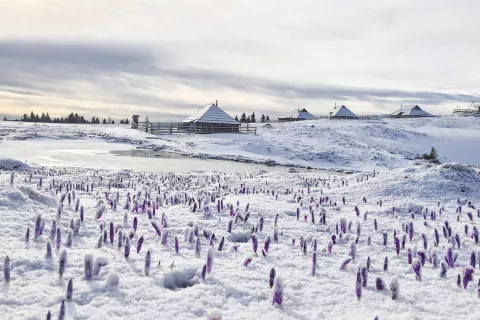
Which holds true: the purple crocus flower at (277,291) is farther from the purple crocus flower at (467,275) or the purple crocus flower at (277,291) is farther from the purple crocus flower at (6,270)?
the purple crocus flower at (6,270)

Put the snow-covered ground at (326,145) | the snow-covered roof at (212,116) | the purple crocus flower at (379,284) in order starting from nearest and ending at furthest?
the purple crocus flower at (379,284), the snow-covered ground at (326,145), the snow-covered roof at (212,116)

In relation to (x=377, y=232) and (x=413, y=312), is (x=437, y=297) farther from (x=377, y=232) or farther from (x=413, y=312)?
(x=377, y=232)

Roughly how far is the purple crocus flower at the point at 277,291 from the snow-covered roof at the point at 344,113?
84.1 m

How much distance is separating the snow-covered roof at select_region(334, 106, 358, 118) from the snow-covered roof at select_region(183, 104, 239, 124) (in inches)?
1322

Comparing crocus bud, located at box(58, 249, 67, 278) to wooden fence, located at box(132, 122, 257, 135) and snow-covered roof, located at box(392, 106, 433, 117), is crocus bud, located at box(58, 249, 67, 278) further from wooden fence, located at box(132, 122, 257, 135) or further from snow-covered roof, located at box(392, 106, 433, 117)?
snow-covered roof, located at box(392, 106, 433, 117)

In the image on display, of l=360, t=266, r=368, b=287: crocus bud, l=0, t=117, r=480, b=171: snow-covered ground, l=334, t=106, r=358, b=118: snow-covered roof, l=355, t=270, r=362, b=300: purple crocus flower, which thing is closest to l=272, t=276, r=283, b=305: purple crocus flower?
l=355, t=270, r=362, b=300: purple crocus flower

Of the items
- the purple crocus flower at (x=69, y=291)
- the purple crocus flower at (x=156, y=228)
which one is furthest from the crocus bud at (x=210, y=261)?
the purple crocus flower at (x=156, y=228)

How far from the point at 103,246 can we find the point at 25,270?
0.83m

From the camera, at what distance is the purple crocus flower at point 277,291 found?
8.46 feet

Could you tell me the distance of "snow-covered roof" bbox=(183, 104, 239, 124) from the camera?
56.8 meters

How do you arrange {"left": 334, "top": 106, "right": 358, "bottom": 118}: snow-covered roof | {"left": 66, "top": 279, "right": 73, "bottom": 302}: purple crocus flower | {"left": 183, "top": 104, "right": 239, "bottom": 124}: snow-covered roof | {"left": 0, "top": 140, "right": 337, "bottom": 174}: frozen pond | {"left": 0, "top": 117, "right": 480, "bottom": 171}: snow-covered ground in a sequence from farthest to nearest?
{"left": 334, "top": 106, "right": 358, "bottom": 118}: snow-covered roof → {"left": 183, "top": 104, "right": 239, "bottom": 124}: snow-covered roof → {"left": 0, "top": 117, "right": 480, "bottom": 171}: snow-covered ground → {"left": 0, "top": 140, "right": 337, "bottom": 174}: frozen pond → {"left": 66, "top": 279, "right": 73, "bottom": 302}: purple crocus flower

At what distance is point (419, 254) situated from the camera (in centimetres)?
362

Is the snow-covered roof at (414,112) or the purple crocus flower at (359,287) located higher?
the snow-covered roof at (414,112)

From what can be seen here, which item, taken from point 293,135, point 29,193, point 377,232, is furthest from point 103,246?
point 293,135
